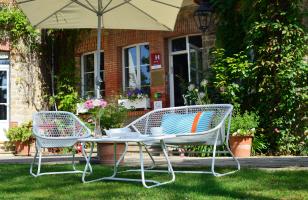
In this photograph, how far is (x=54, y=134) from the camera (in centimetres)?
608

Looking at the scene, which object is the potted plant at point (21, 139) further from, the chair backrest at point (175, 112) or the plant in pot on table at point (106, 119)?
the chair backrest at point (175, 112)

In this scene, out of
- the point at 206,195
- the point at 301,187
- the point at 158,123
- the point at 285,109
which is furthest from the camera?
the point at 285,109

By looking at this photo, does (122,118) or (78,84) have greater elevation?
(78,84)

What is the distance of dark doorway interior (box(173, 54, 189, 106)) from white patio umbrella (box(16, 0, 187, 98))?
12.6ft

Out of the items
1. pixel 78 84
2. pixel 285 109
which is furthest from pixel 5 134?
pixel 285 109

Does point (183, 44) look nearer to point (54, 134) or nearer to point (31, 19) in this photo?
point (31, 19)

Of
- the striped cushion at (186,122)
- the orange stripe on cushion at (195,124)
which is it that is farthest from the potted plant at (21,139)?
the orange stripe on cushion at (195,124)

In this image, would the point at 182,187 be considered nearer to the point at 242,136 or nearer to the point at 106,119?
the point at 242,136

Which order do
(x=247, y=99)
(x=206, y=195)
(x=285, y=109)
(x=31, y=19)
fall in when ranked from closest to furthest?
(x=206, y=195) → (x=31, y=19) → (x=285, y=109) → (x=247, y=99)

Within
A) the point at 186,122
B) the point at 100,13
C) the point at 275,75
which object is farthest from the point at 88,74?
the point at 186,122

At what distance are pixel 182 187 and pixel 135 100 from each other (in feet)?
23.2

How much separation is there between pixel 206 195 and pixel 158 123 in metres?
2.15

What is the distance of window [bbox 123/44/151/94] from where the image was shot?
11.6m

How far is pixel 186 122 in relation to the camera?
5492mm
